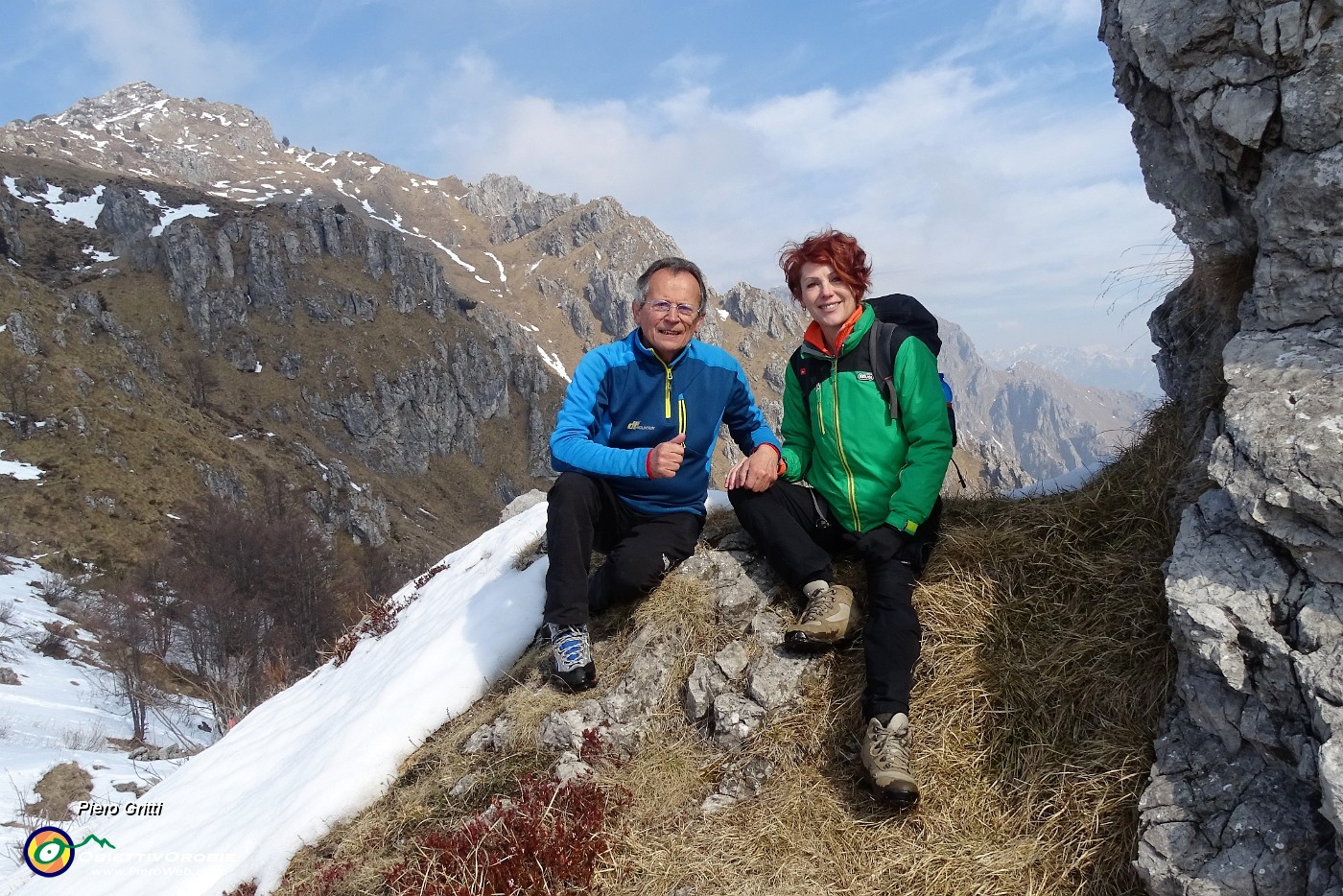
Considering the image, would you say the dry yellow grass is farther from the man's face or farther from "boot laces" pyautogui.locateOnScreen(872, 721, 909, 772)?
the man's face

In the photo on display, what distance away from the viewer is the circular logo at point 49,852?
6461mm

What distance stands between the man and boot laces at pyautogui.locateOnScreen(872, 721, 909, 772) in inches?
82.5

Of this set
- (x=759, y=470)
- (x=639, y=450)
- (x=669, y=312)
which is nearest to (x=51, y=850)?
(x=639, y=450)

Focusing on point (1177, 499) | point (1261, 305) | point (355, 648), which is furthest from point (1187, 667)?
point (355, 648)

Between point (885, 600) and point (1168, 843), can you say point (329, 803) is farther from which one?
point (1168, 843)

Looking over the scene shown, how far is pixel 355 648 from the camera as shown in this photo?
29.8 ft

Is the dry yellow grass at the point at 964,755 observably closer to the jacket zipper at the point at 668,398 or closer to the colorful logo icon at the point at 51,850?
the jacket zipper at the point at 668,398

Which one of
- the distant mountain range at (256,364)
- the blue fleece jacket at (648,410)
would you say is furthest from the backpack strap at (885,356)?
the distant mountain range at (256,364)

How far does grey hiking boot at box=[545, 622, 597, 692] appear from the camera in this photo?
5.26m

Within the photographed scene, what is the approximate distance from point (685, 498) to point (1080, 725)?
3.31 m

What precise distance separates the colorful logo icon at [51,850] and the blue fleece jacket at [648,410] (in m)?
5.95

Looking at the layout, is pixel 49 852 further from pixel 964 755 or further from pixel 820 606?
pixel 964 755

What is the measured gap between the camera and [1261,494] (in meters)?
3.17

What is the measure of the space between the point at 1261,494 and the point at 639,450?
3.79 m
